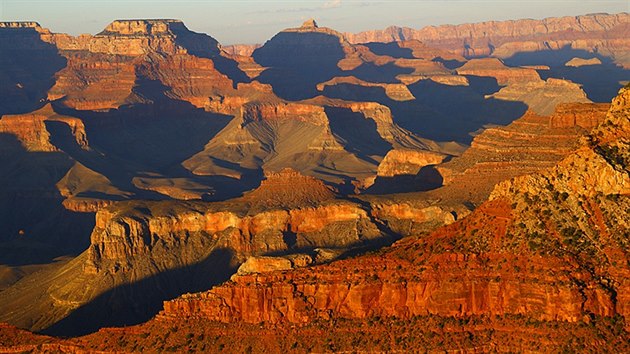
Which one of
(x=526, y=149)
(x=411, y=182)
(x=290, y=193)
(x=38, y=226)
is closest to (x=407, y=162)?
(x=411, y=182)

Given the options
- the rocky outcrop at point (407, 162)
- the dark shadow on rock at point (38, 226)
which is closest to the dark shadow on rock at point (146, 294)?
the dark shadow on rock at point (38, 226)

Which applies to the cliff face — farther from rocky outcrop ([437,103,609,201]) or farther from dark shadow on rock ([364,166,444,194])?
dark shadow on rock ([364,166,444,194])

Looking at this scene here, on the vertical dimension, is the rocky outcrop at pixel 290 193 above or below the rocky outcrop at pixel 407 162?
above

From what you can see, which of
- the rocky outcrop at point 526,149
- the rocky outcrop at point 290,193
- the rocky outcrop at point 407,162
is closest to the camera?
the rocky outcrop at point 526,149

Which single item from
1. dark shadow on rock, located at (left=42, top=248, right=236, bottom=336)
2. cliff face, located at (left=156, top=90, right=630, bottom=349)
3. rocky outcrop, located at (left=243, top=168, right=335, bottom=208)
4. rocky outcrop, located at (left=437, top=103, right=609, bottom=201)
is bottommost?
dark shadow on rock, located at (left=42, top=248, right=236, bottom=336)

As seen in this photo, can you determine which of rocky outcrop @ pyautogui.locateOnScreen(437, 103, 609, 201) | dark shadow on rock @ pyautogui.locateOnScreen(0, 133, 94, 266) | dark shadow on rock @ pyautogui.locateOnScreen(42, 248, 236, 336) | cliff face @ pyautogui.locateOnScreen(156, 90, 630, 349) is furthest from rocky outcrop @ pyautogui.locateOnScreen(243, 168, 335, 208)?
cliff face @ pyautogui.locateOnScreen(156, 90, 630, 349)

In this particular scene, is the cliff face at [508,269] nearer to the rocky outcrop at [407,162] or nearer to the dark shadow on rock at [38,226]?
the rocky outcrop at [407,162]

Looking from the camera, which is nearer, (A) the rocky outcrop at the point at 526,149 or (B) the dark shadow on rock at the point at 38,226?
(A) the rocky outcrop at the point at 526,149

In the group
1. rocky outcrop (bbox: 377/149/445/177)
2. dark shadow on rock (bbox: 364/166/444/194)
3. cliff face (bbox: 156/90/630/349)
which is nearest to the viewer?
cliff face (bbox: 156/90/630/349)

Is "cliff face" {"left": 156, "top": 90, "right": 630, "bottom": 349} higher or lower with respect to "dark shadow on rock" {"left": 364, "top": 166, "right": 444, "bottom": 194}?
higher

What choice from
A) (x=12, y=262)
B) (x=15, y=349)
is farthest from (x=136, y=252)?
(x=15, y=349)
